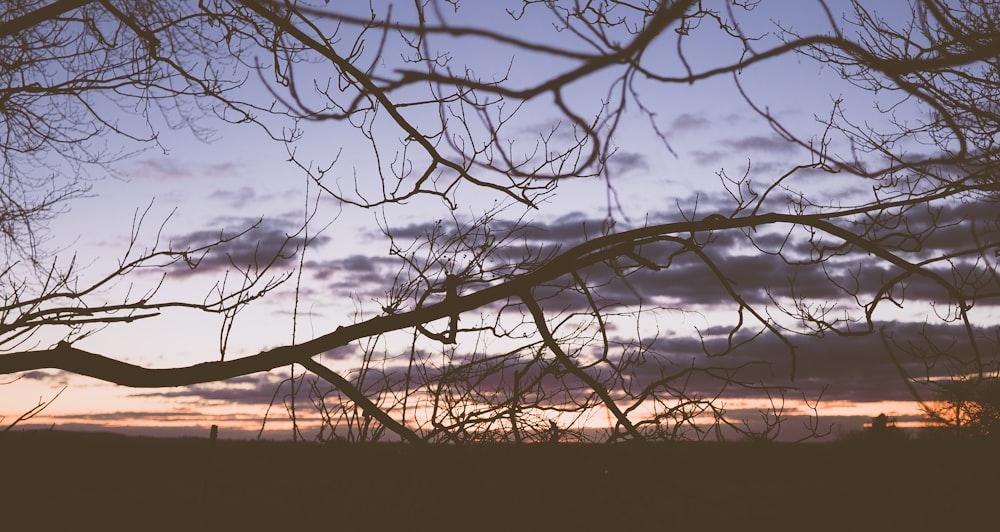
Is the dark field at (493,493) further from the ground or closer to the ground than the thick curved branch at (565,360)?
closer to the ground

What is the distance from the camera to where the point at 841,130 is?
764cm

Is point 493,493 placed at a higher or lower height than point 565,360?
lower

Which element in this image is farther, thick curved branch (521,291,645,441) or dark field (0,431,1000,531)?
thick curved branch (521,291,645,441)

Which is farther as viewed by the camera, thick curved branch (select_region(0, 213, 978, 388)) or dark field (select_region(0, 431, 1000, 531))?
thick curved branch (select_region(0, 213, 978, 388))

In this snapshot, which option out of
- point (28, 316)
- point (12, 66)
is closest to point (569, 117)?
point (28, 316)

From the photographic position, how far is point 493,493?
5125 millimetres

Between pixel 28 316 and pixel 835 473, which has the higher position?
pixel 28 316

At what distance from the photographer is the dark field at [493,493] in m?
4.96

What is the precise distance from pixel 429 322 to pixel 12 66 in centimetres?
403

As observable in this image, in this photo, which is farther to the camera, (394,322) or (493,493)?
(394,322)

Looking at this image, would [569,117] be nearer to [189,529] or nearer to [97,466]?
[189,529]

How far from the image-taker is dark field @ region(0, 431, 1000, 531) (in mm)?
4957

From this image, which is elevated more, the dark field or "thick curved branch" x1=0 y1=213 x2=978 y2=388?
"thick curved branch" x1=0 y1=213 x2=978 y2=388

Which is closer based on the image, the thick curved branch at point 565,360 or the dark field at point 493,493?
the dark field at point 493,493
